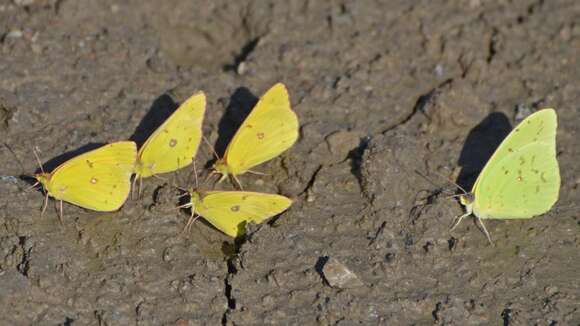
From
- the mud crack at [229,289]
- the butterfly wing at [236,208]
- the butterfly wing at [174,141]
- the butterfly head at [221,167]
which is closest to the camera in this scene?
the mud crack at [229,289]

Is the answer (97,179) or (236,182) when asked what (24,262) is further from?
(236,182)

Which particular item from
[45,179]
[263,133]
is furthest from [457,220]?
[45,179]

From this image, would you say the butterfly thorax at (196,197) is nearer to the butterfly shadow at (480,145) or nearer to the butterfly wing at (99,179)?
the butterfly wing at (99,179)

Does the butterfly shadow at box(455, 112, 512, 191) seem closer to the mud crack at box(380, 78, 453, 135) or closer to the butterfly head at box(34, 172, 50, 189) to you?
the mud crack at box(380, 78, 453, 135)

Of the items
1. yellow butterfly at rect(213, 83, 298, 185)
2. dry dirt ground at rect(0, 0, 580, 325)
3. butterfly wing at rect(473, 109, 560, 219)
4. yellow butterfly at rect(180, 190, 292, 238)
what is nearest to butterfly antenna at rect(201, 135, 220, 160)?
dry dirt ground at rect(0, 0, 580, 325)

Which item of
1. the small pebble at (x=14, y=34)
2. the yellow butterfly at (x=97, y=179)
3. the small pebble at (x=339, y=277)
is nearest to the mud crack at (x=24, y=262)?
the yellow butterfly at (x=97, y=179)
